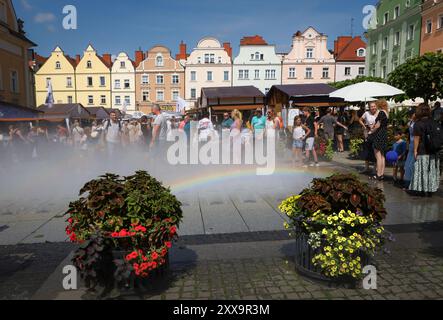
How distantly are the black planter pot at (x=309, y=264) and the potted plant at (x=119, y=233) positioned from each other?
4.38 ft

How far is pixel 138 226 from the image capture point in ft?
11.0

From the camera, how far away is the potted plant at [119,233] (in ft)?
10.7

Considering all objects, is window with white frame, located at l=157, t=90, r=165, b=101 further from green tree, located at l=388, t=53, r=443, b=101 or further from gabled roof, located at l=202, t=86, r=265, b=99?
green tree, located at l=388, t=53, r=443, b=101

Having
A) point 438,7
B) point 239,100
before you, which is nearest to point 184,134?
point 239,100

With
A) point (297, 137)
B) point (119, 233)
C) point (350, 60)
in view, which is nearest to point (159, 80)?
point (350, 60)

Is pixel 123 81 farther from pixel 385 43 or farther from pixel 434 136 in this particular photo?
pixel 434 136

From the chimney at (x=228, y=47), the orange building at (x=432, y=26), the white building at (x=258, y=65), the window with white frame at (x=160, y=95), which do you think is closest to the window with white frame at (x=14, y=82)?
the window with white frame at (x=160, y=95)

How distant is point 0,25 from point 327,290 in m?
35.2

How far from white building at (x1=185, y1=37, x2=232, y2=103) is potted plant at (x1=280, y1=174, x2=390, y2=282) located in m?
56.7

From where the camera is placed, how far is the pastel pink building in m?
58.6

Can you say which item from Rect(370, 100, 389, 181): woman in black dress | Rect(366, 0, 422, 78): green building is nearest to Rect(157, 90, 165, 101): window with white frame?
Rect(366, 0, 422, 78): green building
